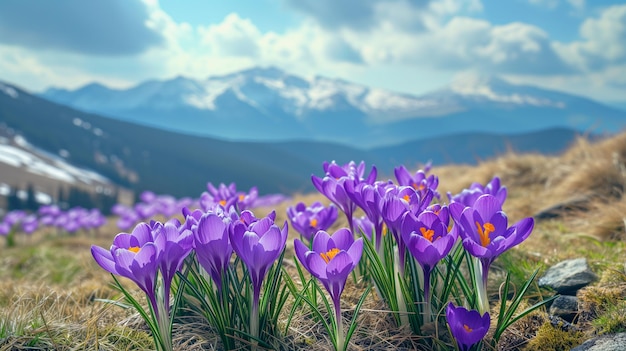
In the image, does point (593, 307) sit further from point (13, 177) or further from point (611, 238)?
point (13, 177)

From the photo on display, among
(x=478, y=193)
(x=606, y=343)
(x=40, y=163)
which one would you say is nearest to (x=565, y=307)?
(x=606, y=343)

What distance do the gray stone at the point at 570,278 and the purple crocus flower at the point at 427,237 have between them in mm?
1283

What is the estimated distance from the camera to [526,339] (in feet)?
→ 9.31

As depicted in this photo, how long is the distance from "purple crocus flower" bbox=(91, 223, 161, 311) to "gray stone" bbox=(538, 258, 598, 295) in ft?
8.03

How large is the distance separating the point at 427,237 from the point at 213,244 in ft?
3.29

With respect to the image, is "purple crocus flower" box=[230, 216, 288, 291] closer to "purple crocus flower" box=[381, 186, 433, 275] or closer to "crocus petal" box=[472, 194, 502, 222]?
"purple crocus flower" box=[381, 186, 433, 275]

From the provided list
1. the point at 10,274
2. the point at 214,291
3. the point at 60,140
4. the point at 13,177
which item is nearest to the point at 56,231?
the point at 10,274

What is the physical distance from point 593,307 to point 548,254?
4.34 feet

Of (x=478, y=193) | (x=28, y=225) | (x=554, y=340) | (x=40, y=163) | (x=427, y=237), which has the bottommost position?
(x=40, y=163)

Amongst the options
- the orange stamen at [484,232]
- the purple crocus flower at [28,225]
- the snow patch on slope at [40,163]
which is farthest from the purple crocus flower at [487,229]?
the snow patch on slope at [40,163]

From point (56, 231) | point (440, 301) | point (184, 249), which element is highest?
point (184, 249)

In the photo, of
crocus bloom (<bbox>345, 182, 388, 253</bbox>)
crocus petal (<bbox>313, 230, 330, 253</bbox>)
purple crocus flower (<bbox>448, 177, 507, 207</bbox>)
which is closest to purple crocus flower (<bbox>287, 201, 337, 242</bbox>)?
crocus bloom (<bbox>345, 182, 388, 253</bbox>)

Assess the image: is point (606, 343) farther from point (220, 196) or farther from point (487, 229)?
point (220, 196)

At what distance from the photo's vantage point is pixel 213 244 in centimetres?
237
